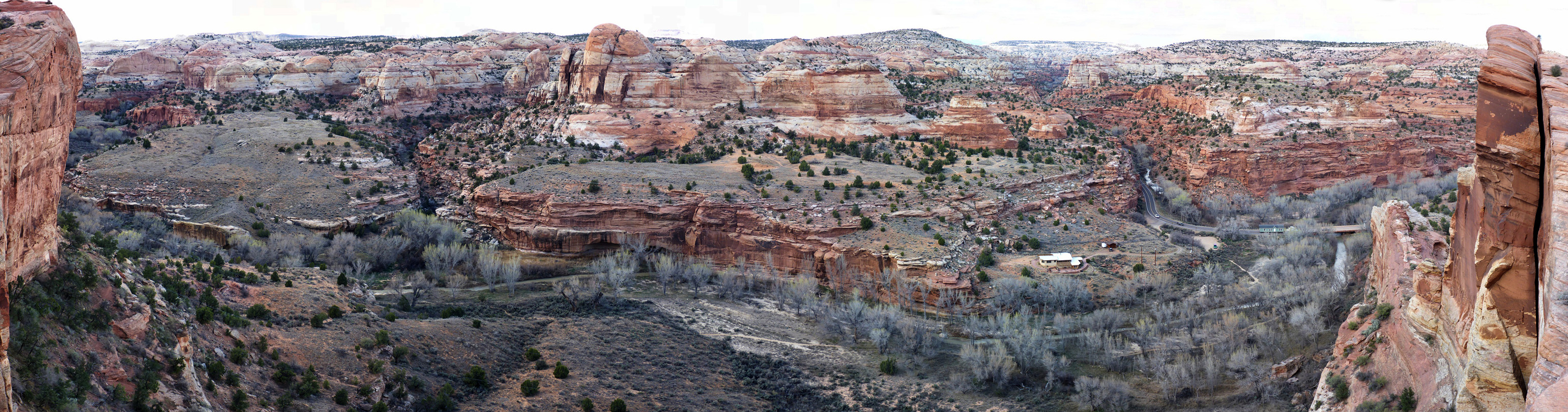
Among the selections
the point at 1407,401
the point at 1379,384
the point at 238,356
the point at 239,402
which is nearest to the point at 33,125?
the point at 239,402

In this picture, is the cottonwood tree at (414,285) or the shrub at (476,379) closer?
the shrub at (476,379)

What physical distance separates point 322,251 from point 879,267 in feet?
97.9

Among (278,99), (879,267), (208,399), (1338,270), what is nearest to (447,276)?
(879,267)

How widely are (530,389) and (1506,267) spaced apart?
23711 mm

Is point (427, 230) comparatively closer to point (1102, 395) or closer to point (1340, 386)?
point (1102, 395)

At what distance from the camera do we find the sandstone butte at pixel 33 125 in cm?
1347

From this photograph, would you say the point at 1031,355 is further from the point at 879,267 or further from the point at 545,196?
the point at 545,196

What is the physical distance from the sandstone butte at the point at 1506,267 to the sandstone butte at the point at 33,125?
745 inches

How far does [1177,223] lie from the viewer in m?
61.8

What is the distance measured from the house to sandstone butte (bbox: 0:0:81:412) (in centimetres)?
3936

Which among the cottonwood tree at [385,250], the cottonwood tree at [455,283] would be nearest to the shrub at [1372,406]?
the cottonwood tree at [455,283]

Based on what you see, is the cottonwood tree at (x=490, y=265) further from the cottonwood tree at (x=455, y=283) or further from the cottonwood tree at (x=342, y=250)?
the cottonwood tree at (x=342, y=250)

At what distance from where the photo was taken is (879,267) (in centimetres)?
4347

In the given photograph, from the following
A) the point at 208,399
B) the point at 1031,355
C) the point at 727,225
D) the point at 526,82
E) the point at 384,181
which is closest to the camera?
the point at 208,399
